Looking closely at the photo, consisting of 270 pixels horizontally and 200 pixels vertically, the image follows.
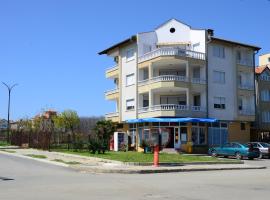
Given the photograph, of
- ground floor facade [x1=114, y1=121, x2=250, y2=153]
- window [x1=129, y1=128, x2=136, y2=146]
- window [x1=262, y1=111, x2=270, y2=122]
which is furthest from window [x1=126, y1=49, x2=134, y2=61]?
window [x1=262, y1=111, x2=270, y2=122]

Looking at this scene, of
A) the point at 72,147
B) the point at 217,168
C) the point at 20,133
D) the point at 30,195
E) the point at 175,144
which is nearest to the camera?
the point at 30,195

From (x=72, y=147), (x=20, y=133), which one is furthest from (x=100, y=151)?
(x=20, y=133)

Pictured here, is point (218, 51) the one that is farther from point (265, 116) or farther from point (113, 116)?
point (113, 116)

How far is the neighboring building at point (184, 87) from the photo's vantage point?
1956 inches

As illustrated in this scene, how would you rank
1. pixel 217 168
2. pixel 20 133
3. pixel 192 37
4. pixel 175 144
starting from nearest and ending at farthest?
pixel 217 168 → pixel 175 144 → pixel 192 37 → pixel 20 133

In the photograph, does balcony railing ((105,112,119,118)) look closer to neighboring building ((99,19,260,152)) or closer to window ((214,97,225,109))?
neighboring building ((99,19,260,152))

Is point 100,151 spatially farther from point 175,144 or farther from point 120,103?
point 120,103

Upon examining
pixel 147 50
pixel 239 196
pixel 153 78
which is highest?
pixel 147 50

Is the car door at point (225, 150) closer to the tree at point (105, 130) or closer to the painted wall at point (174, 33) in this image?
the tree at point (105, 130)

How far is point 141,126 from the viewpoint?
52.4 metres

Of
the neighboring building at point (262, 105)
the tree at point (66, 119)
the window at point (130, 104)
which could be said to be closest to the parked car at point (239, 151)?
the window at point (130, 104)

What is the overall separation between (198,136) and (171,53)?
9497 millimetres

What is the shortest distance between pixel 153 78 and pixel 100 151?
14625 millimetres

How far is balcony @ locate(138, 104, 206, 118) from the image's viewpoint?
48.9 m
